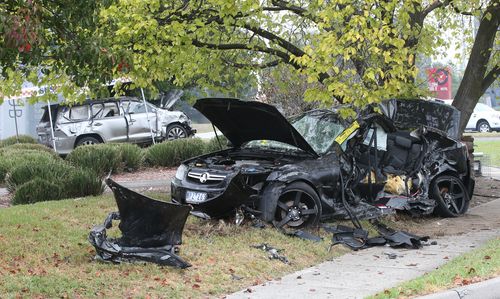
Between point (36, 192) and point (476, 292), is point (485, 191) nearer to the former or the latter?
point (476, 292)

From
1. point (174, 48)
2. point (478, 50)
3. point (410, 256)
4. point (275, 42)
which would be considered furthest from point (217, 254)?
point (478, 50)

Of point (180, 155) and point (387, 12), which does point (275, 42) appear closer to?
point (387, 12)

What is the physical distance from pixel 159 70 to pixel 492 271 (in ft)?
21.5

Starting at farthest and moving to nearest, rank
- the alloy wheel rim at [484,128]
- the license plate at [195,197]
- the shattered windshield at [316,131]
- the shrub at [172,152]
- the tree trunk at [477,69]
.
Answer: the alloy wheel rim at [484,128] < the shrub at [172,152] < the tree trunk at [477,69] < the shattered windshield at [316,131] < the license plate at [195,197]

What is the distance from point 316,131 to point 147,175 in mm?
7060

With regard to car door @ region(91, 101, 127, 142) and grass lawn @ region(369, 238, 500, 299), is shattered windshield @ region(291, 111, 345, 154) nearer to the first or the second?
grass lawn @ region(369, 238, 500, 299)

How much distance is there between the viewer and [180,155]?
1809 cm

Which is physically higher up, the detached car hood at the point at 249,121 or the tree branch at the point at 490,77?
the tree branch at the point at 490,77

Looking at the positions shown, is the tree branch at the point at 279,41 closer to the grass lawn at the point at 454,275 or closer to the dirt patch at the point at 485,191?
the dirt patch at the point at 485,191

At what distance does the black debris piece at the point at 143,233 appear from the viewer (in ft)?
23.8

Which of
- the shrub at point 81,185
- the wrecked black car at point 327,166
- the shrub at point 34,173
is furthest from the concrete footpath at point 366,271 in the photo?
the shrub at point 34,173

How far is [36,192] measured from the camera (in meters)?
11.2

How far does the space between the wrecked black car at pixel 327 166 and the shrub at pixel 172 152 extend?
7.23 meters

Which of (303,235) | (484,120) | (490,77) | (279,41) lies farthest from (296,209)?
(484,120)
